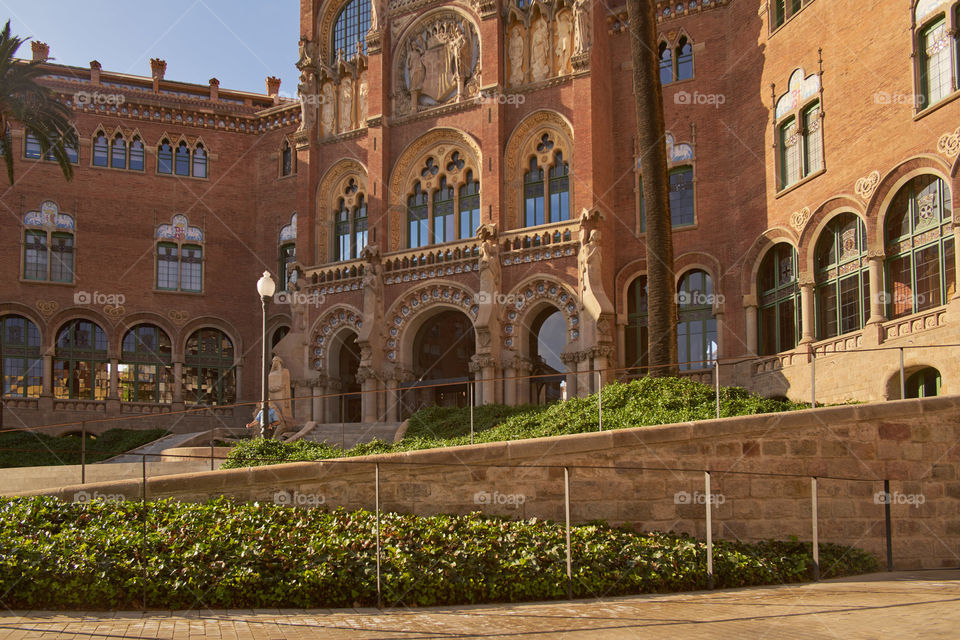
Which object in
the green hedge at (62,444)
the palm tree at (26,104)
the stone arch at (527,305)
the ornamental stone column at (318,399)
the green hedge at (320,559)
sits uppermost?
the palm tree at (26,104)

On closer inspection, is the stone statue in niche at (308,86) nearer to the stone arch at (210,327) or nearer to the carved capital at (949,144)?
the stone arch at (210,327)

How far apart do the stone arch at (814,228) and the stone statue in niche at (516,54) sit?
10.8 meters

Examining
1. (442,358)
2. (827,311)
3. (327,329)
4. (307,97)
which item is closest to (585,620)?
(827,311)

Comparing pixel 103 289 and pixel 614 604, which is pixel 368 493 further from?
A: pixel 103 289

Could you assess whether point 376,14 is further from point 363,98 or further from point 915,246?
point 915,246

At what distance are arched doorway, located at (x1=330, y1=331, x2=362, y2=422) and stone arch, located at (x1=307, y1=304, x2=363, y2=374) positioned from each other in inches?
10.7

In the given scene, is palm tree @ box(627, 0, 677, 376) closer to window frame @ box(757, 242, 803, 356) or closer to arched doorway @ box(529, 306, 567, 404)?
window frame @ box(757, 242, 803, 356)

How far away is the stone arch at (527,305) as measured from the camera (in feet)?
95.1

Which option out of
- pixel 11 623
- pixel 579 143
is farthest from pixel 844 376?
pixel 11 623

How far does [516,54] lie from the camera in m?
31.6

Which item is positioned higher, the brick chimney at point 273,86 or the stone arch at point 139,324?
the brick chimney at point 273,86

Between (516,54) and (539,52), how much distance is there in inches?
33.1

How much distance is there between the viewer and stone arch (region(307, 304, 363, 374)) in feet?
108

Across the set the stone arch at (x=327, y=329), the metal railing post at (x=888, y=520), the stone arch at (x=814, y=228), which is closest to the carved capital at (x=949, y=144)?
the stone arch at (x=814, y=228)
